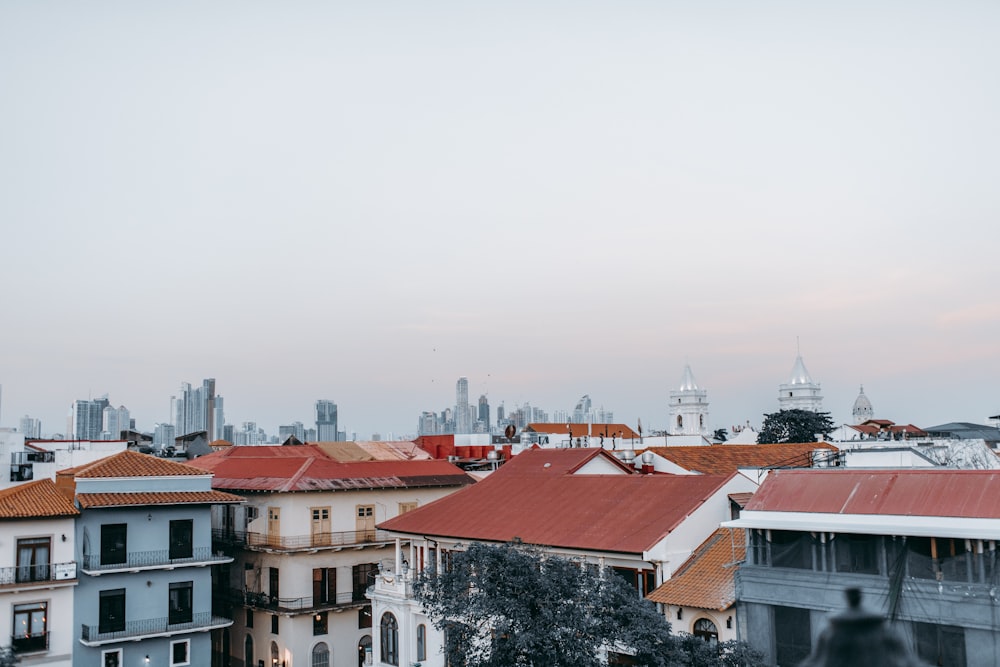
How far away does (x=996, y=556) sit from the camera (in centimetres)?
2197

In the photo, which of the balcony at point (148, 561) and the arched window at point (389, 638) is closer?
the balcony at point (148, 561)

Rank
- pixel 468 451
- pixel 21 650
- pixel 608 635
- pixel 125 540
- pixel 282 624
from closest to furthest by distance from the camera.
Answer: pixel 608 635, pixel 21 650, pixel 125 540, pixel 282 624, pixel 468 451

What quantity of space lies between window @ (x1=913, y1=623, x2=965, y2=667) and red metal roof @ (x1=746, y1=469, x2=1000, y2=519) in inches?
106

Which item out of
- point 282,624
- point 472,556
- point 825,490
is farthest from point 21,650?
point 825,490

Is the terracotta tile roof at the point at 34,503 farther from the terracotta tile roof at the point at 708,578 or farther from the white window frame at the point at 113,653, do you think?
the terracotta tile roof at the point at 708,578

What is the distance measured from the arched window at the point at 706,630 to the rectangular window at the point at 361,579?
25168 mm

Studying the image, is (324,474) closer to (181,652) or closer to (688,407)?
(181,652)

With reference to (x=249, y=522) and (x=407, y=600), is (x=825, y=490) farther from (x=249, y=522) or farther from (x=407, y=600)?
(x=249, y=522)

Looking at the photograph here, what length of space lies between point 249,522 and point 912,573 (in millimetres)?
35664

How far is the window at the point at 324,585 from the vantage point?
48.1 meters

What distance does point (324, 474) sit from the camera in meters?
49.6

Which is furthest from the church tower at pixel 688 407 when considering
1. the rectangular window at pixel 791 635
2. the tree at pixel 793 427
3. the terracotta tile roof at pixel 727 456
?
the rectangular window at pixel 791 635

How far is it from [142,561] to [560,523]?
1864 cm

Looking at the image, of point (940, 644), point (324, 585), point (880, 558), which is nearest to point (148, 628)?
point (324, 585)
